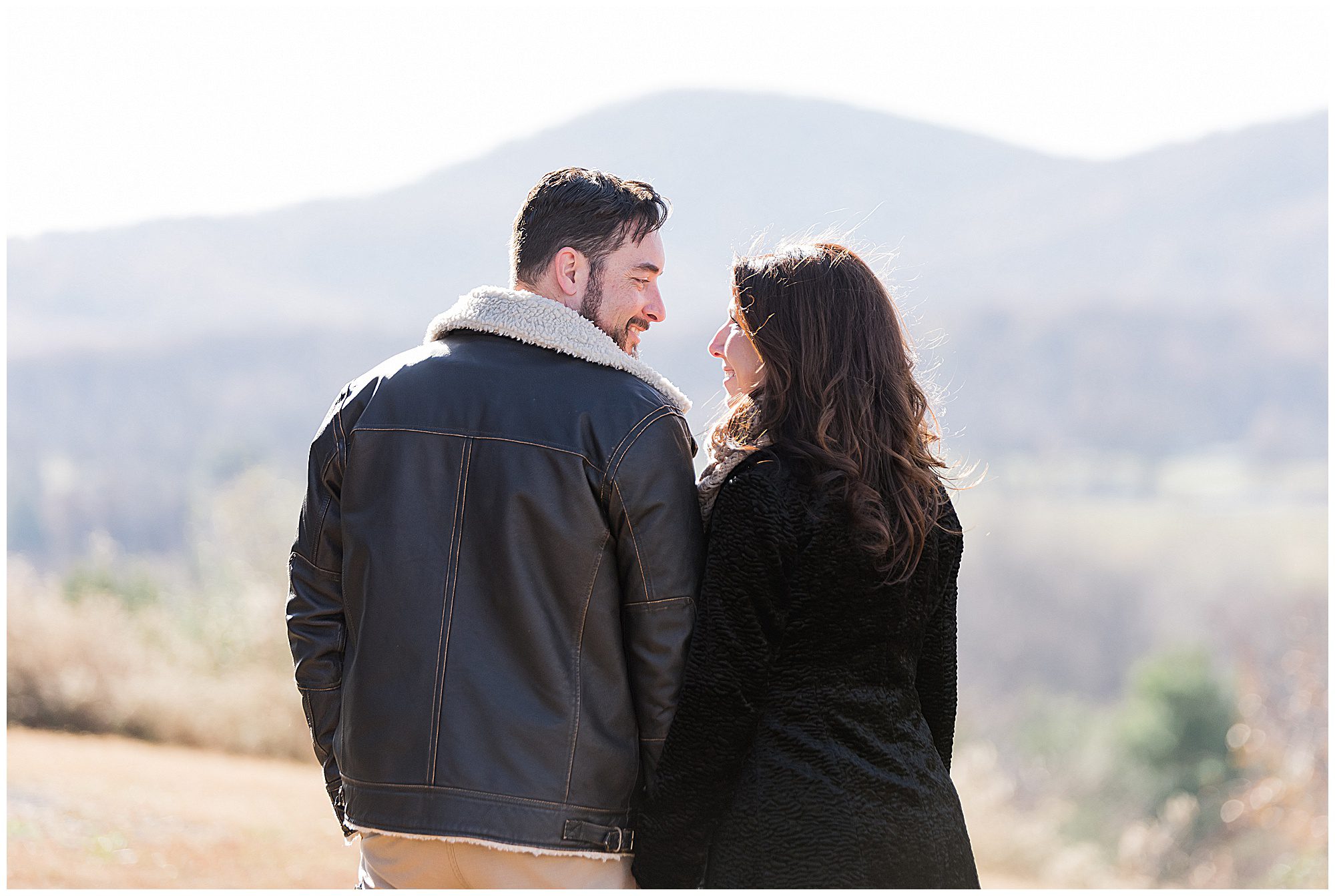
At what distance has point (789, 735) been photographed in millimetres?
1796

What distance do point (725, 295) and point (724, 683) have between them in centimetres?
4061

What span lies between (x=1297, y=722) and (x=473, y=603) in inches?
519

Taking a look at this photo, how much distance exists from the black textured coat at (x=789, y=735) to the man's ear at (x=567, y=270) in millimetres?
511

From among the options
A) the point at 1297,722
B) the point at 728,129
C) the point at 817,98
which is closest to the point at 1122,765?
the point at 1297,722

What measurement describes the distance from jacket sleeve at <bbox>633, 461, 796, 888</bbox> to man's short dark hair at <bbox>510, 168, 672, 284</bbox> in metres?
0.59

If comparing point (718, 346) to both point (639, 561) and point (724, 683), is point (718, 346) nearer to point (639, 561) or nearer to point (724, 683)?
point (639, 561)

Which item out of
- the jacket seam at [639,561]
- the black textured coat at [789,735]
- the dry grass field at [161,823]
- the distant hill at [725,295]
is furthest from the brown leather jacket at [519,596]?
the distant hill at [725,295]

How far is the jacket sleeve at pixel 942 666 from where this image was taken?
79.0 inches

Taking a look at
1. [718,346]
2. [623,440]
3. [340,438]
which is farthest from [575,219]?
[340,438]

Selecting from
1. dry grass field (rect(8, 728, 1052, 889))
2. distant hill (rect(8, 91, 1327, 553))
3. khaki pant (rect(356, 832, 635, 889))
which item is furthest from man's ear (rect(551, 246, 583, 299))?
distant hill (rect(8, 91, 1327, 553))

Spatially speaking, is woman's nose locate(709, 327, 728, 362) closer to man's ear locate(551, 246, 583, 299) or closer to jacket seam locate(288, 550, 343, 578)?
man's ear locate(551, 246, 583, 299)

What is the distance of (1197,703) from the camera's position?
40.4 feet

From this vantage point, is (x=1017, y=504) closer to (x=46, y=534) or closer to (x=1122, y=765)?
(x=1122, y=765)

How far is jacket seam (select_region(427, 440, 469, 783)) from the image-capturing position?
1.90 m
